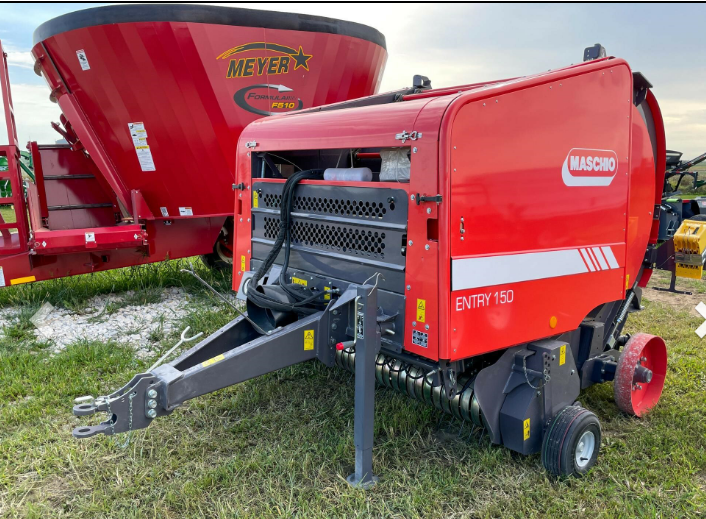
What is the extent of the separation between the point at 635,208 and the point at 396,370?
1.69 m

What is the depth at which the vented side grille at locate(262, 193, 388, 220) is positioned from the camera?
273 cm

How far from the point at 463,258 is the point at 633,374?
1590 mm

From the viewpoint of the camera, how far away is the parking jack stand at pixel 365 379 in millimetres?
2519

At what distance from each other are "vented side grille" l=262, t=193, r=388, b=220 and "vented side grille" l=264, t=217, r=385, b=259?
8 centimetres

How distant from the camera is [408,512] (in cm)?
252

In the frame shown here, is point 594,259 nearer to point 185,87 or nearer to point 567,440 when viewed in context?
point 567,440

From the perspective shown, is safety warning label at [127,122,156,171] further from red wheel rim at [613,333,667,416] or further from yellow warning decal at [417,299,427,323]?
red wheel rim at [613,333,667,416]

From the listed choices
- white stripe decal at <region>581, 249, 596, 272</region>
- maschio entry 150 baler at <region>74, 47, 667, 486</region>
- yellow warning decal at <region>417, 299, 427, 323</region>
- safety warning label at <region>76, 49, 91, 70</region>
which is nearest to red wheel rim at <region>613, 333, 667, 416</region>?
maschio entry 150 baler at <region>74, 47, 667, 486</region>

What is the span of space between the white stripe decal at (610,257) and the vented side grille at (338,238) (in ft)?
4.17

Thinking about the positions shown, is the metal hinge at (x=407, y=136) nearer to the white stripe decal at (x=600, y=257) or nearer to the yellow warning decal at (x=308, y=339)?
the yellow warning decal at (x=308, y=339)

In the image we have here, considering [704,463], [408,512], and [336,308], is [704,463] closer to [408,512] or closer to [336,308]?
[408,512]

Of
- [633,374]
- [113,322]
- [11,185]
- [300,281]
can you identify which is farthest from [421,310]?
[11,185]

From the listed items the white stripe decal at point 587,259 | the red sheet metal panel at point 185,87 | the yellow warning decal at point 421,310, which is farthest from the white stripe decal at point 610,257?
the red sheet metal panel at point 185,87

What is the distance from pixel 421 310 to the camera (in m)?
2.51
